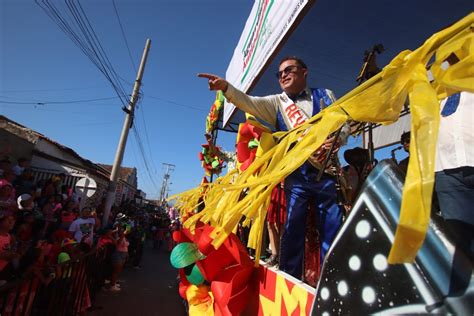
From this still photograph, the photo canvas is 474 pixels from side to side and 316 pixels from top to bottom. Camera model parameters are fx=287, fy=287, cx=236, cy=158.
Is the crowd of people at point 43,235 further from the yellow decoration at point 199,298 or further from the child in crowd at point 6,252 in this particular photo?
the yellow decoration at point 199,298

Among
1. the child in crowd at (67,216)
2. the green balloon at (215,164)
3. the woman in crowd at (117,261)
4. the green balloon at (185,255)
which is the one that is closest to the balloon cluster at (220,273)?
the green balloon at (185,255)

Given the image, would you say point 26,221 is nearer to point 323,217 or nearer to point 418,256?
point 323,217

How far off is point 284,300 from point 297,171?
2.56 feet

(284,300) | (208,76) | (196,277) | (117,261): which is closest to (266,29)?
(208,76)

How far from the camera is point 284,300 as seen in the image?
1.18m

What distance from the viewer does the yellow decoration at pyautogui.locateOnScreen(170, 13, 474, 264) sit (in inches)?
19.3

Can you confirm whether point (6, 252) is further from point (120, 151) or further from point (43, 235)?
point (120, 151)

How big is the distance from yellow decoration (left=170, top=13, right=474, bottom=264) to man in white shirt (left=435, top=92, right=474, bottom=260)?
27.9 inches

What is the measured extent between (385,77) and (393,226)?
38 cm

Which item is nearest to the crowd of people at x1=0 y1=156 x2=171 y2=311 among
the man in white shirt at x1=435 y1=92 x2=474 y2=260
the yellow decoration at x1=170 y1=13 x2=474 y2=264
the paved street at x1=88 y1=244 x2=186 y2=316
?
the paved street at x1=88 y1=244 x2=186 y2=316

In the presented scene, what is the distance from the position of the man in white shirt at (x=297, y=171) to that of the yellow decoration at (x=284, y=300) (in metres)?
0.25

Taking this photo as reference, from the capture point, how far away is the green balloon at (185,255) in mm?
2311

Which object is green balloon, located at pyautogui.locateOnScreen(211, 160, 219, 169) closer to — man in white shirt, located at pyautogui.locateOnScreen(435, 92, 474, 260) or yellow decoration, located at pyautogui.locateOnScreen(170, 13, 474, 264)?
man in white shirt, located at pyautogui.locateOnScreen(435, 92, 474, 260)

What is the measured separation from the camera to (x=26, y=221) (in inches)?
204
